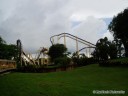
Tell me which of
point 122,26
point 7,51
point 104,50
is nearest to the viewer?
point 104,50

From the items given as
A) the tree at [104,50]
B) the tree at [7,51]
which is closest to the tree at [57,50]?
the tree at [104,50]

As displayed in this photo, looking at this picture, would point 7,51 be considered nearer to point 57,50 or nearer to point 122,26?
point 57,50

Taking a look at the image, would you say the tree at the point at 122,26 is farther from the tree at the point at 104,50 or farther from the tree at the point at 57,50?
the tree at the point at 57,50

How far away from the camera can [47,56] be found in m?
62.7

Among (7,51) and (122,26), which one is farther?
(7,51)

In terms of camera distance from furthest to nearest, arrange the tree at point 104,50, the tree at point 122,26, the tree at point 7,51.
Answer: the tree at point 7,51 < the tree at point 122,26 < the tree at point 104,50

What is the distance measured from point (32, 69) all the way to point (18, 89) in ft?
60.3

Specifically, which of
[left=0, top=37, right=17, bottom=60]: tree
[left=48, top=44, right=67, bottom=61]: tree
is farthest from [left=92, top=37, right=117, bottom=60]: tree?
[left=0, top=37, right=17, bottom=60]: tree

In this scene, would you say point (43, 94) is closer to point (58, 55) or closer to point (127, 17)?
point (127, 17)

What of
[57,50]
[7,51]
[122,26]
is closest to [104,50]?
[122,26]

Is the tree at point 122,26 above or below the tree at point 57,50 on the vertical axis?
above

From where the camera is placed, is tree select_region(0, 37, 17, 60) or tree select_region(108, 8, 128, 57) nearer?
tree select_region(108, 8, 128, 57)

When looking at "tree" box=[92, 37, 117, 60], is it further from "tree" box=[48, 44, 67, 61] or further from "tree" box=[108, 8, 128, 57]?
"tree" box=[48, 44, 67, 61]

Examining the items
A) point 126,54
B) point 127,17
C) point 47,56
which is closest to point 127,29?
point 127,17
